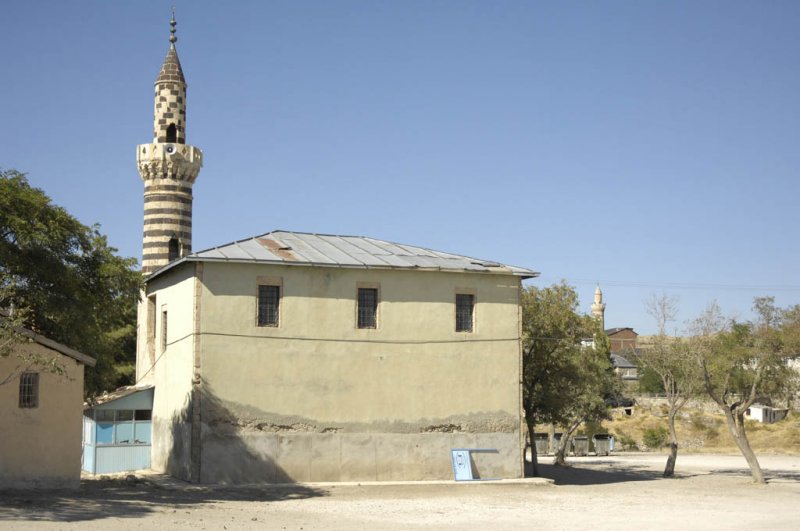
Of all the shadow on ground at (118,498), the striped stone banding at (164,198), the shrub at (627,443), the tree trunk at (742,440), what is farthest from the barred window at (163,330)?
the shrub at (627,443)

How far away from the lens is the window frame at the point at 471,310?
2877 centimetres

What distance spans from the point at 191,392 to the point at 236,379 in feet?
4.03

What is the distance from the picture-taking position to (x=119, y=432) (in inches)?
1167

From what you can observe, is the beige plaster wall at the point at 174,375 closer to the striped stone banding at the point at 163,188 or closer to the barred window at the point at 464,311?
the barred window at the point at 464,311

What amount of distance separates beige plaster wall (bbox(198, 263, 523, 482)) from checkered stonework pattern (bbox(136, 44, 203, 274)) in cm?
1266

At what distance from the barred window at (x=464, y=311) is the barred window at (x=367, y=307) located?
2.64m

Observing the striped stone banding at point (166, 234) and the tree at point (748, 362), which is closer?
the tree at point (748, 362)

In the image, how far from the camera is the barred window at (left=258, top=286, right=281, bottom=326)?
1048 inches

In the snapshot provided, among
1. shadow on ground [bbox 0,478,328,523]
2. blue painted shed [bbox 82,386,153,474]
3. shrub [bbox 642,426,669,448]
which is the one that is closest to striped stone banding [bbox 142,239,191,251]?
blue painted shed [bbox 82,386,153,474]

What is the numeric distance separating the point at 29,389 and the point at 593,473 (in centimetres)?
2255

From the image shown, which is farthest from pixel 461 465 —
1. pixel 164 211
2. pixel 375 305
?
pixel 164 211

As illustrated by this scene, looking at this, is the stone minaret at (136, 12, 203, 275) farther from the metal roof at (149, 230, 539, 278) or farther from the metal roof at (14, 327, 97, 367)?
the metal roof at (14, 327, 97, 367)

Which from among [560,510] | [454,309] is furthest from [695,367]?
[560,510]

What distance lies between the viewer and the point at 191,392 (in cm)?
2566
